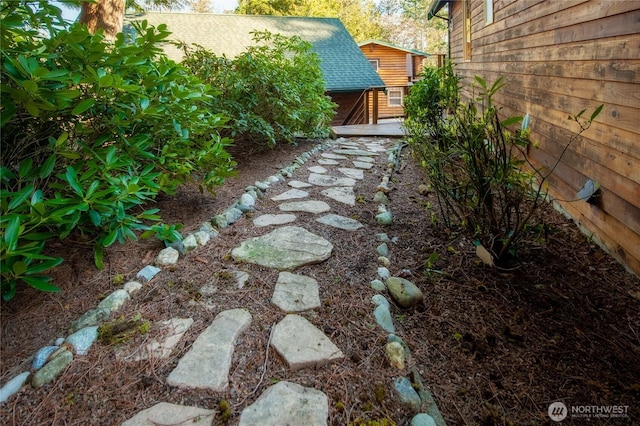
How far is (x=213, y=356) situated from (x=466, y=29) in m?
8.37

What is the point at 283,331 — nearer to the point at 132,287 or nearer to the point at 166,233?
the point at 132,287

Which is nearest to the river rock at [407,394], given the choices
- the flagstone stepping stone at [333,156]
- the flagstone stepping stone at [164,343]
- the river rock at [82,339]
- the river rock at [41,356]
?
the flagstone stepping stone at [164,343]

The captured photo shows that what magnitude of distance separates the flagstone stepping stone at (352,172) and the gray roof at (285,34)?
7.79 m

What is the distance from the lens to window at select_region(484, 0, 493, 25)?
5102 millimetres

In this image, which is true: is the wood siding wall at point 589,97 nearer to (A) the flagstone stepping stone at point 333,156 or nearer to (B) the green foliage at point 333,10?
(A) the flagstone stepping stone at point 333,156

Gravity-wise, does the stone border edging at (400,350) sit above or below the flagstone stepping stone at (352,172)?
below

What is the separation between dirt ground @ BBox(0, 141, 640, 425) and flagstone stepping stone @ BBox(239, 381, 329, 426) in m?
0.03

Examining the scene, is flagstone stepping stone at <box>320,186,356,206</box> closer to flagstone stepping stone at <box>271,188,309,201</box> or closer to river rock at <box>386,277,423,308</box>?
flagstone stepping stone at <box>271,188,309,201</box>

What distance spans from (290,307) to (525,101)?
3517 millimetres

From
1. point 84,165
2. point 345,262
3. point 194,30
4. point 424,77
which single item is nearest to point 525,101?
point 424,77

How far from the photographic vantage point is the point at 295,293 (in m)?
1.73

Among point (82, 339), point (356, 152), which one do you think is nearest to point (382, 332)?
point (82, 339)

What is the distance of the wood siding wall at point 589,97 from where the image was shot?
2043 mm

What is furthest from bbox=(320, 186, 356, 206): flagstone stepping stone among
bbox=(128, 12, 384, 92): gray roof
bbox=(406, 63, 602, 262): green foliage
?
bbox=(128, 12, 384, 92): gray roof
